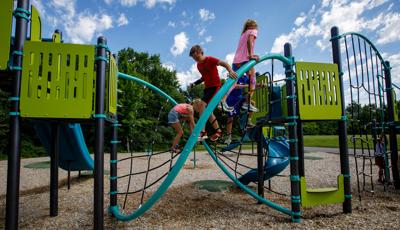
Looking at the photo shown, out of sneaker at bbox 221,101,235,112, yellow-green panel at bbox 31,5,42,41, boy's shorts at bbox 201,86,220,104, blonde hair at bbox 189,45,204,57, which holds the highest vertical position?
yellow-green panel at bbox 31,5,42,41

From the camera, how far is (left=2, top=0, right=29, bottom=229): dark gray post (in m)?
2.64

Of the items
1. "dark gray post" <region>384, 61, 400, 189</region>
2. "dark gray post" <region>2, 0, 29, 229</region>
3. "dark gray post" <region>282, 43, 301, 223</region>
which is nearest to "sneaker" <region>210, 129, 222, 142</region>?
"dark gray post" <region>282, 43, 301, 223</region>

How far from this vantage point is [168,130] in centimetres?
2352

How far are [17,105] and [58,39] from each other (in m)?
1.76

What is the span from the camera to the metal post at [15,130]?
8.66 ft

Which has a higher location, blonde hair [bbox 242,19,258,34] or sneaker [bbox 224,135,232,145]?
blonde hair [bbox 242,19,258,34]

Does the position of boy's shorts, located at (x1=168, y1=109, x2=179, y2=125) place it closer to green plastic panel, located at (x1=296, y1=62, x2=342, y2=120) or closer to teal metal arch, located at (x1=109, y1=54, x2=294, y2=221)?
teal metal arch, located at (x1=109, y1=54, x2=294, y2=221)

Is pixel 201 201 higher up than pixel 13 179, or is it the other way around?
pixel 13 179

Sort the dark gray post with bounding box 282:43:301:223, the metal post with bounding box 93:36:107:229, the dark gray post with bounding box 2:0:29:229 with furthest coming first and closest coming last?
the dark gray post with bounding box 282:43:301:223 → the metal post with bounding box 93:36:107:229 → the dark gray post with bounding box 2:0:29:229

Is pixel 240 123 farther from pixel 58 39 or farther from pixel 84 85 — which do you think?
pixel 58 39

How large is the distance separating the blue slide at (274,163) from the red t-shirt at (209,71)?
1785 millimetres

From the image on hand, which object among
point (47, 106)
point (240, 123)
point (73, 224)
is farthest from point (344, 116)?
point (73, 224)

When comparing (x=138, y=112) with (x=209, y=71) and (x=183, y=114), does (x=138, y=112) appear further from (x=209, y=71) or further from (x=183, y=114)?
(x=209, y=71)

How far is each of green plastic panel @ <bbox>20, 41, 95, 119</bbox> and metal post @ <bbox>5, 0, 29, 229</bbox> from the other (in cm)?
6
